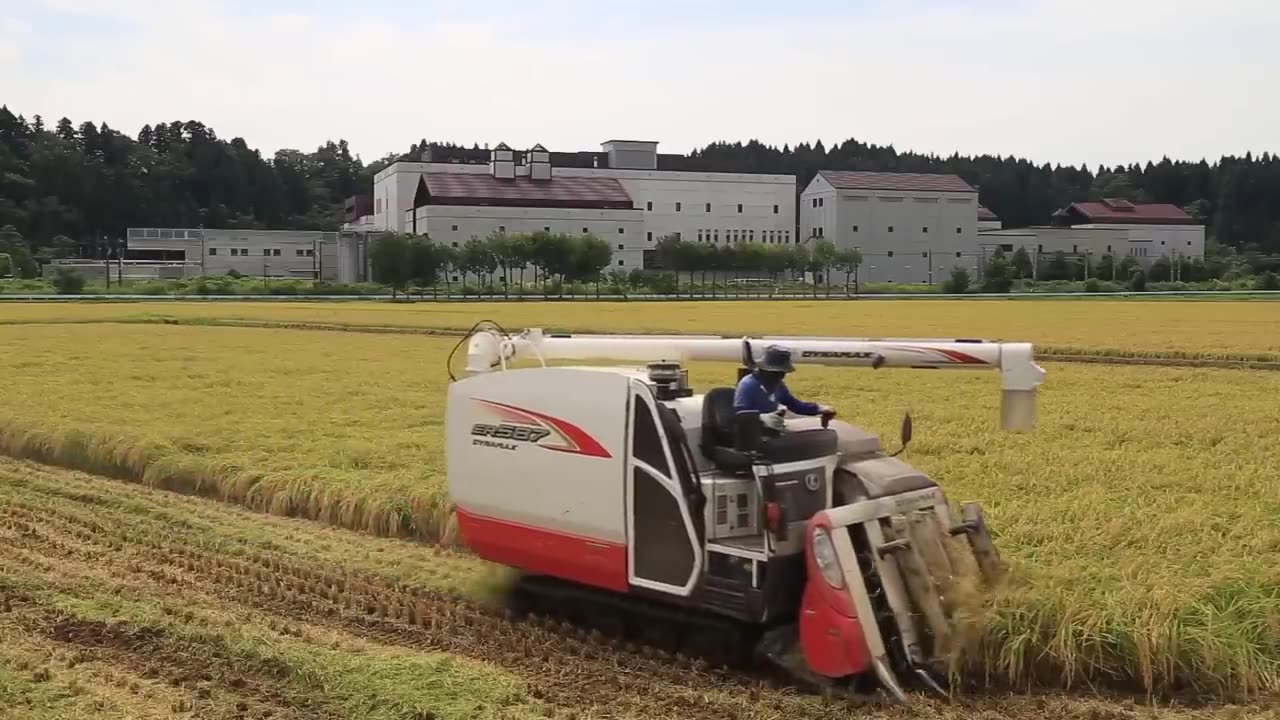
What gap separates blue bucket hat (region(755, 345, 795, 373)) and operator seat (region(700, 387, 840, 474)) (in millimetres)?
298

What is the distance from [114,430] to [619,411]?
11573mm

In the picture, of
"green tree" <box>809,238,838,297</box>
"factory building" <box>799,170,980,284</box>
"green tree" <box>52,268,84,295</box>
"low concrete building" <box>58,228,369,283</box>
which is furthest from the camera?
"factory building" <box>799,170,980,284</box>

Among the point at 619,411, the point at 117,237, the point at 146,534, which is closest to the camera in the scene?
the point at 619,411

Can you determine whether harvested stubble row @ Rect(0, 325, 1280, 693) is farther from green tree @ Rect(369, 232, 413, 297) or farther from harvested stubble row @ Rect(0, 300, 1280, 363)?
green tree @ Rect(369, 232, 413, 297)

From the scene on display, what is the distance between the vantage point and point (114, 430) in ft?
55.6

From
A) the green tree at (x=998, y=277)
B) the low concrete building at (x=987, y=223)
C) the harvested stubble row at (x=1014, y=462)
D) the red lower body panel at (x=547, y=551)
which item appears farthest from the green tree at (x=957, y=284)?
the red lower body panel at (x=547, y=551)

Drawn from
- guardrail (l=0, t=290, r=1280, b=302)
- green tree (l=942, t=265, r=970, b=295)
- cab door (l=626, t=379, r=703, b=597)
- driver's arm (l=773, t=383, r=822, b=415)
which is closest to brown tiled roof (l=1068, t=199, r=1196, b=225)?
green tree (l=942, t=265, r=970, b=295)

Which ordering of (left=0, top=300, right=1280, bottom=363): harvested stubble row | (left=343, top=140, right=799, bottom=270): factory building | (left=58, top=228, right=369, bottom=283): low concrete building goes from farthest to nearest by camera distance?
1. (left=58, top=228, right=369, bottom=283): low concrete building
2. (left=343, top=140, right=799, bottom=270): factory building
3. (left=0, top=300, right=1280, bottom=363): harvested stubble row

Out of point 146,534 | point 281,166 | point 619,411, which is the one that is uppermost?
point 281,166

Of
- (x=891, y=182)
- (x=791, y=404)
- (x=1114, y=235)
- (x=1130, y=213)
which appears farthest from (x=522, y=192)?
(x=791, y=404)

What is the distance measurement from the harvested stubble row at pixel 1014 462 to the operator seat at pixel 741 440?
163cm

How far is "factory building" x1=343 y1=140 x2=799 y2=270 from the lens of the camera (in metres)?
111

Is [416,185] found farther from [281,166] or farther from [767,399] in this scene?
[767,399]

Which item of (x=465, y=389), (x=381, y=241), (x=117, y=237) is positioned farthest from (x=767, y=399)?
(x=117, y=237)
